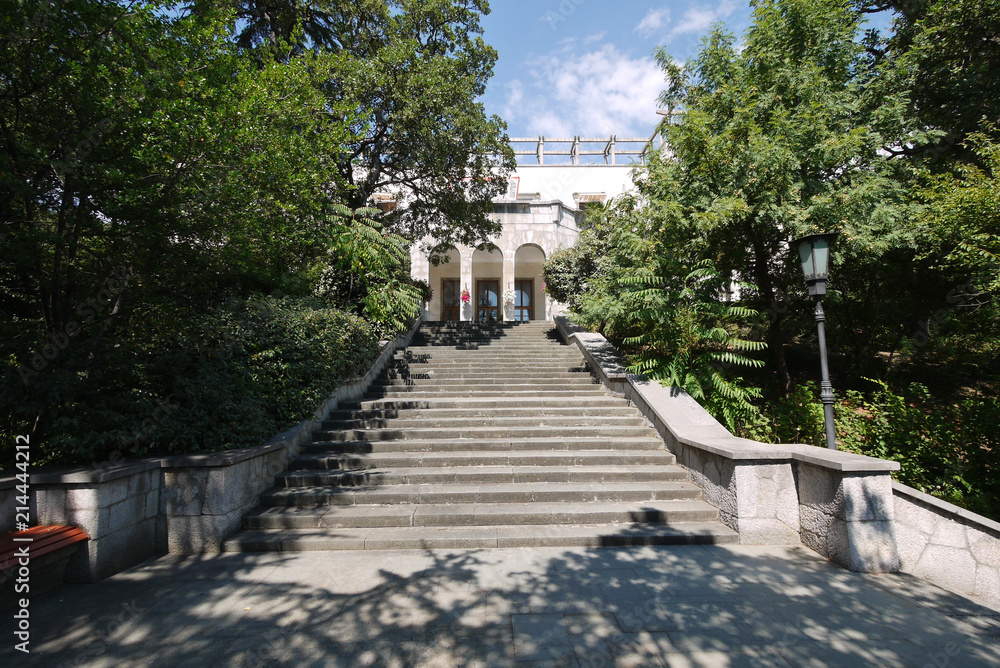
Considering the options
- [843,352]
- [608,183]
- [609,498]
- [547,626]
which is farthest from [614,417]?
[608,183]

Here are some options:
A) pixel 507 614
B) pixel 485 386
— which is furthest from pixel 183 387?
pixel 485 386

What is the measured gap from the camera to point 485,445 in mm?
6512

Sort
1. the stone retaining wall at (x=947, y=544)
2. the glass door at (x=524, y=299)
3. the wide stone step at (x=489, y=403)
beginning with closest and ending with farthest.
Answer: the stone retaining wall at (x=947, y=544), the wide stone step at (x=489, y=403), the glass door at (x=524, y=299)

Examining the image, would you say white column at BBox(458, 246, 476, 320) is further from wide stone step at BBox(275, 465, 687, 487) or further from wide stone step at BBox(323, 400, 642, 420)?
wide stone step at BBox(275, 465, 687, 487)

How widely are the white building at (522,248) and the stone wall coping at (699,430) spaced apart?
7169 mm

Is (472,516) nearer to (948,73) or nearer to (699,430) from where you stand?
(699,430)

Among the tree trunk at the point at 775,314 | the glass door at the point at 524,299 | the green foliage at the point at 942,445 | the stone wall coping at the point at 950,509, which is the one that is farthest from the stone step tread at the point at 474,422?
the glass door at the point at 524,299

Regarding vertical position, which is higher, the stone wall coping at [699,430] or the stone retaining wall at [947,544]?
the stone wall coping at [699,430]

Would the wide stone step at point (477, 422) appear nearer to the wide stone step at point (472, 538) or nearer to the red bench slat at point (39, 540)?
the wide stone step at point (472, 538)

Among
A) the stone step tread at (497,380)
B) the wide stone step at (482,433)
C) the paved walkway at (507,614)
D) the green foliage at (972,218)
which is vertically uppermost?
the green foliage at (972,218)

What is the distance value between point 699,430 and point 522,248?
16.3 meters

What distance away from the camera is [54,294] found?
16.1 feet

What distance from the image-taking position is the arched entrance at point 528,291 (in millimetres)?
22281

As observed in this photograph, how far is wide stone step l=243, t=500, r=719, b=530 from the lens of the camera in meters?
4.91
